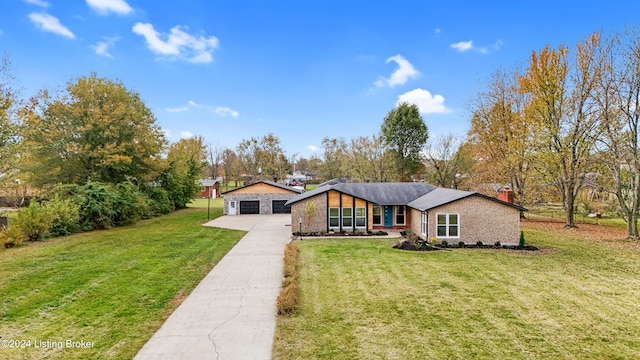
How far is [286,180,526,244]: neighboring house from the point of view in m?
15.5

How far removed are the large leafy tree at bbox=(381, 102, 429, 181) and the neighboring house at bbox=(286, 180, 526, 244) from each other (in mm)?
15882

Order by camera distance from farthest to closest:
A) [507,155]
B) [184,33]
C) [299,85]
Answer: [299,85]
[507,155]
[184,33]

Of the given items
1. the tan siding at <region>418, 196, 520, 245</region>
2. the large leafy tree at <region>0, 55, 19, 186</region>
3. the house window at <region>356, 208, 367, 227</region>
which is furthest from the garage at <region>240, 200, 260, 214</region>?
the tan siding at <region>418, 196, 520, 245</region>

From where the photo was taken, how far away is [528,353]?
5.73m

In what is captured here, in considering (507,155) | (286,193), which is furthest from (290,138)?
(507,155)

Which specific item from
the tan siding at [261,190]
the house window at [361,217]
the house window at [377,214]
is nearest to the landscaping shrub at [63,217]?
the tan siding at [261,190]

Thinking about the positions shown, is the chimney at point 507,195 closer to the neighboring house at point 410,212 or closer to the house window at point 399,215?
the neighboring house at point 410,212

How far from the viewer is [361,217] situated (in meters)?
19.7

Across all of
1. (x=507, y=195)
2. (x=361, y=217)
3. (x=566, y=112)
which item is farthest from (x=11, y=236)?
(x=566, y=112)

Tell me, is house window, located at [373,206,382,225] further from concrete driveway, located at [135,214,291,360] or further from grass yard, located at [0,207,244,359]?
concrete driveway, located at [135,214,291,360]

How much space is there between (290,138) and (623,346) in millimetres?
52261

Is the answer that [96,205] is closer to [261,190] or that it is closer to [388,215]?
[261,190]

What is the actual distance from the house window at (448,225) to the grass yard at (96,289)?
10.4m

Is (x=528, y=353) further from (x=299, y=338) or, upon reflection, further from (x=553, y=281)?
(x=553, y=281)
